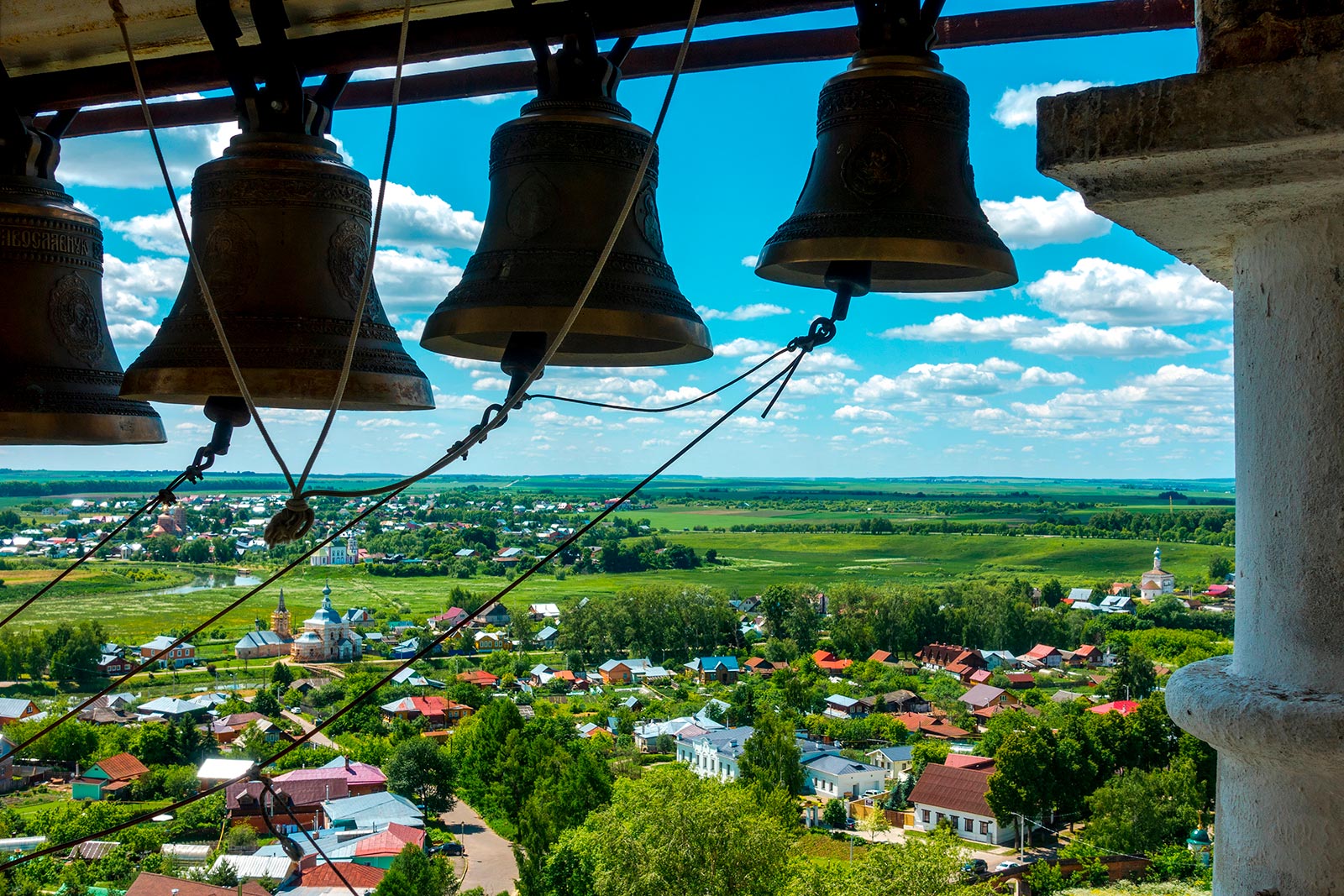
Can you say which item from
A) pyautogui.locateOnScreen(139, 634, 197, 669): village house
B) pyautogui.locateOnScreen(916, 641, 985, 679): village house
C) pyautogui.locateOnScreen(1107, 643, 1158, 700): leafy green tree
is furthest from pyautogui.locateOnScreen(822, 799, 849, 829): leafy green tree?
pyautogui.locateOnScreen(139, 634, 197, 669): village house

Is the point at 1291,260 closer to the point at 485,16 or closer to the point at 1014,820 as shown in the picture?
the point at 485,16

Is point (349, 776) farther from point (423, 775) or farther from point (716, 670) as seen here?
point (716, 670)

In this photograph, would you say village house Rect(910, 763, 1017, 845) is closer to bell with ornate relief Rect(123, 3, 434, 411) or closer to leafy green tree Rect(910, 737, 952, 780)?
leafy green tree Rect(910, 737, 952, 780)

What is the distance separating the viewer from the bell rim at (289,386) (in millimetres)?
1509

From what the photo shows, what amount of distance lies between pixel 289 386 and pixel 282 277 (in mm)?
208

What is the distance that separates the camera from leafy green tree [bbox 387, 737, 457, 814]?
21.4 metres

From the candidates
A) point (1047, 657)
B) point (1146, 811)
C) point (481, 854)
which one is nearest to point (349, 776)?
point (481, 854)

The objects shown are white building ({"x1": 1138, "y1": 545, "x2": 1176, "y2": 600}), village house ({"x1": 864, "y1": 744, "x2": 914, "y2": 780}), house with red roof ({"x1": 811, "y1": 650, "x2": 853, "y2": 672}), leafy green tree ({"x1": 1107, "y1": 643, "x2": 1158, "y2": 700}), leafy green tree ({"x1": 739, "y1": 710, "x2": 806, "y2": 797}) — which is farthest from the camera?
white building ({"x1": 1138, "y1": 545, "x2": 1176, "y2": 600})

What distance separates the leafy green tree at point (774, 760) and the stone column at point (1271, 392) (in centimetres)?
1997

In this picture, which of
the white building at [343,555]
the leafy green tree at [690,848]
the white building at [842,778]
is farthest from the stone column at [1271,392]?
the white building at [343,555]

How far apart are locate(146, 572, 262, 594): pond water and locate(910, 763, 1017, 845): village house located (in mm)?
21896

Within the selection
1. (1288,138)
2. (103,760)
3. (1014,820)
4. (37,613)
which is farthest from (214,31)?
(37,613)

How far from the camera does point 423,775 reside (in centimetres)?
2156

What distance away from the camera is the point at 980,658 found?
114ft
